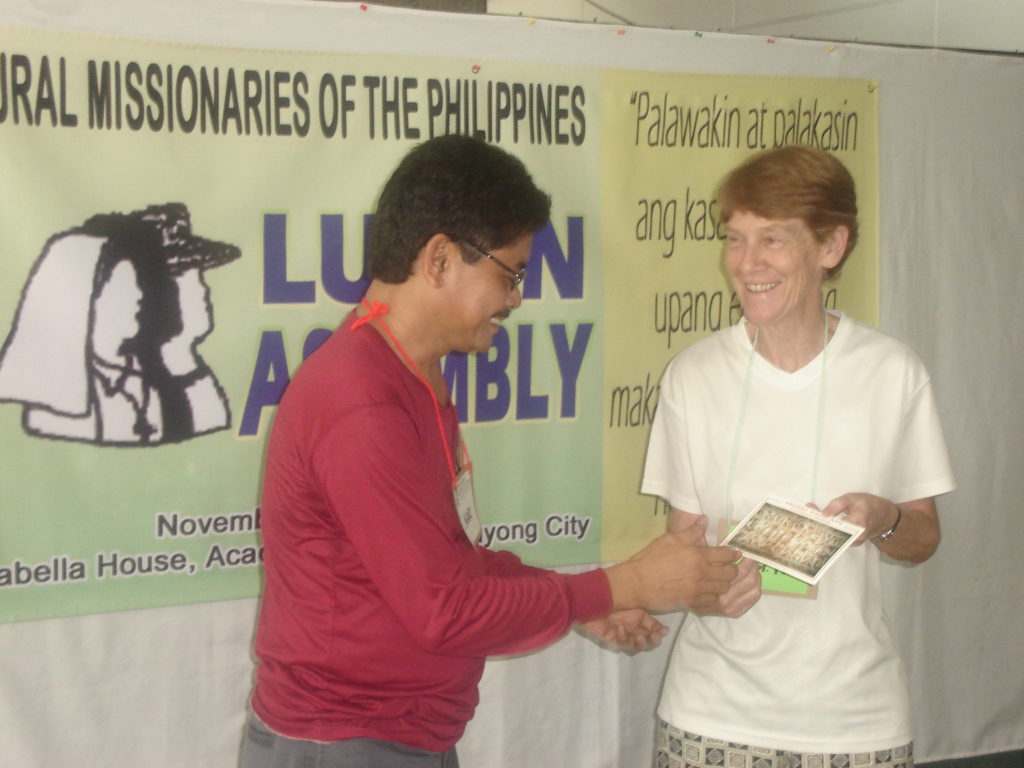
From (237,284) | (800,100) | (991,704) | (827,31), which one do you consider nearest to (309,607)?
(237,284)

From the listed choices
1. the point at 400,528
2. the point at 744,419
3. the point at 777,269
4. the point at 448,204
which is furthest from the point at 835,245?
the point at 400,528

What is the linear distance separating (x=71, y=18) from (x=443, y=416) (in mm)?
1439

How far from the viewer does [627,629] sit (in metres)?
2.14

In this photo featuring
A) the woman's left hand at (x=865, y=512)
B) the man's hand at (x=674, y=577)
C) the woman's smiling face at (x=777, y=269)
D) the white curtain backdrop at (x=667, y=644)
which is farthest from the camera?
the white curtain backdrop at (x=667, y=644)

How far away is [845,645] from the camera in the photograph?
6.18ft

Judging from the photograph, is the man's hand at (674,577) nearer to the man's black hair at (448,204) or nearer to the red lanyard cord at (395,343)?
the red lanyard cord at (395,343)

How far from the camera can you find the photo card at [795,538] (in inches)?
71.7

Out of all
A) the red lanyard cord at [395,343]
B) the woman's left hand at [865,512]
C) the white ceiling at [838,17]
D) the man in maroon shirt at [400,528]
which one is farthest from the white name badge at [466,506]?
the white ceiling at [838,17]

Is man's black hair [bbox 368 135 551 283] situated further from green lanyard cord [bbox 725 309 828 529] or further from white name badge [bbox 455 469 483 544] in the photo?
green lanyard cord [bbox 725 309 828 529]

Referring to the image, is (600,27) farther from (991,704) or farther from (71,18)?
(991,704)

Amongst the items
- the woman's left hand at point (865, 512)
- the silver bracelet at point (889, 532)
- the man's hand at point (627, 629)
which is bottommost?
the man's hand at point (627, 629)

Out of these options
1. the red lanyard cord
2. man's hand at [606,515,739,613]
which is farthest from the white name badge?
man's hand at [606,515,739,613]

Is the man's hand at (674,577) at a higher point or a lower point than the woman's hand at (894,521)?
lower

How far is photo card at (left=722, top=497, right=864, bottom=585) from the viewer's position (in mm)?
1822
